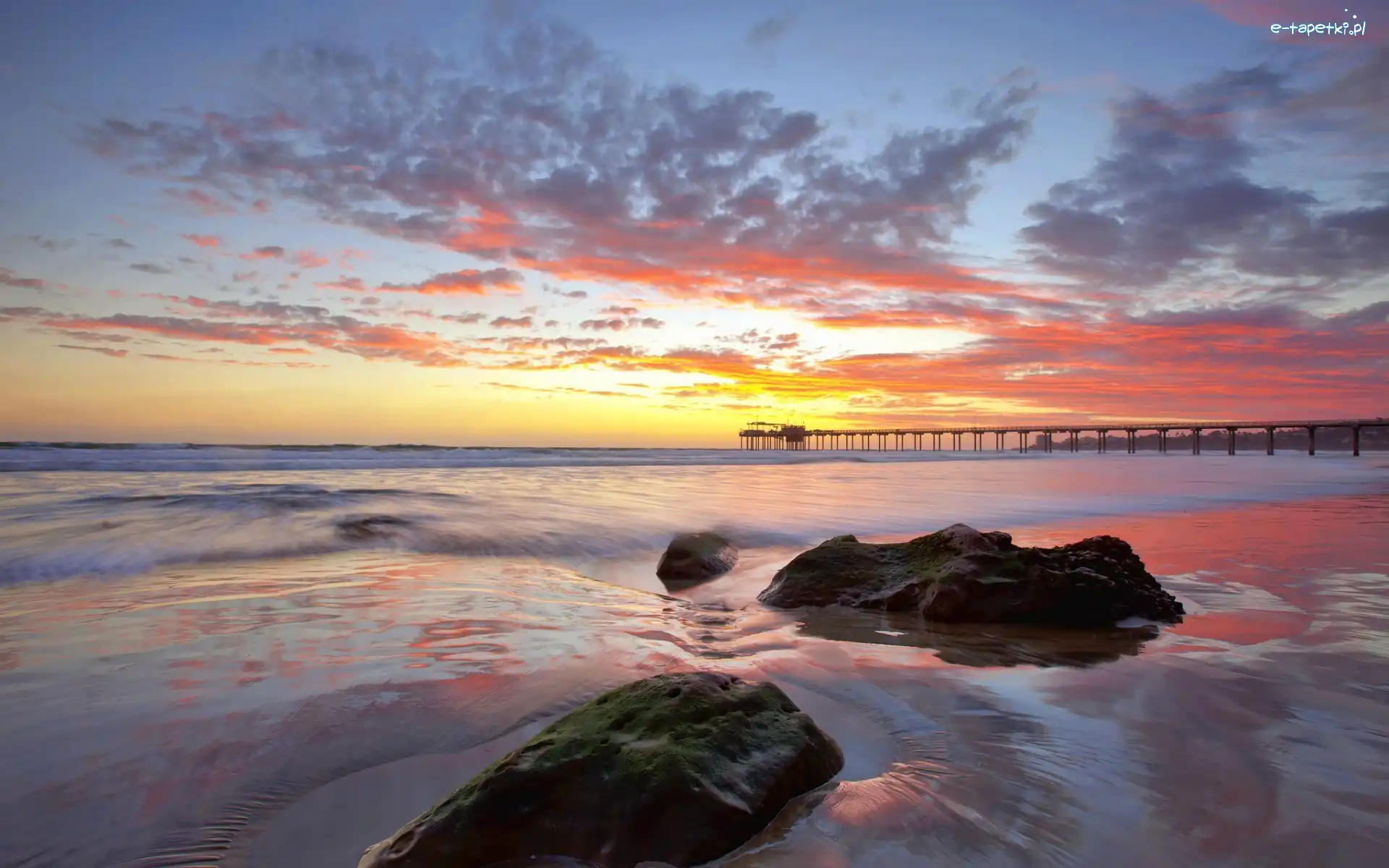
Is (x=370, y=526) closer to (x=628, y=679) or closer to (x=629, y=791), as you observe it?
(x=628, y=679)

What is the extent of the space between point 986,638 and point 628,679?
2388 millimetres

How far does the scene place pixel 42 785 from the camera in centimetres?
250

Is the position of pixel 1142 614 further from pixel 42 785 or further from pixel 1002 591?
pixel 42 785

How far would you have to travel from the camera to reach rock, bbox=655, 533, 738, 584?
7.06m

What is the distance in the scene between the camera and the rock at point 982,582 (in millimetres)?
4906

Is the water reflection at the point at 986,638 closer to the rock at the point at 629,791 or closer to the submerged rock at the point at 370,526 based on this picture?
the rock at the point at 629,791

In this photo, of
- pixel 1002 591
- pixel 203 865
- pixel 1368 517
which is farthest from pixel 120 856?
pixel 1368 517

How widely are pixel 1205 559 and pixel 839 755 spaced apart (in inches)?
266

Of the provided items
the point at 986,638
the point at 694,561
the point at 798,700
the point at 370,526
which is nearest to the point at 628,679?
the point at 798,700

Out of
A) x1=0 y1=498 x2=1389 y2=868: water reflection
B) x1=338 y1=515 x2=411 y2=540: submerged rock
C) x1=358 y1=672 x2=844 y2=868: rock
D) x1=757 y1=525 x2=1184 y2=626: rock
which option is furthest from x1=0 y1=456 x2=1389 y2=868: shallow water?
x1=338 y1=515 x2=411 y2=540: submerged rock

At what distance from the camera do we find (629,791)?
212 centimetres

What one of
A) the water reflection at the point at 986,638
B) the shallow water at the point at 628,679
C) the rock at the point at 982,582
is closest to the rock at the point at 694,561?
the shallow water at the point at 628,679

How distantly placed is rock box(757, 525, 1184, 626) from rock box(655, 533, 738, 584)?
1.21 meters

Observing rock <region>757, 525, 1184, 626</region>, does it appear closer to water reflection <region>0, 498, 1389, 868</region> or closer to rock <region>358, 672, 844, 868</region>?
water reflection <region>0, 498, 1389, 868</region>
